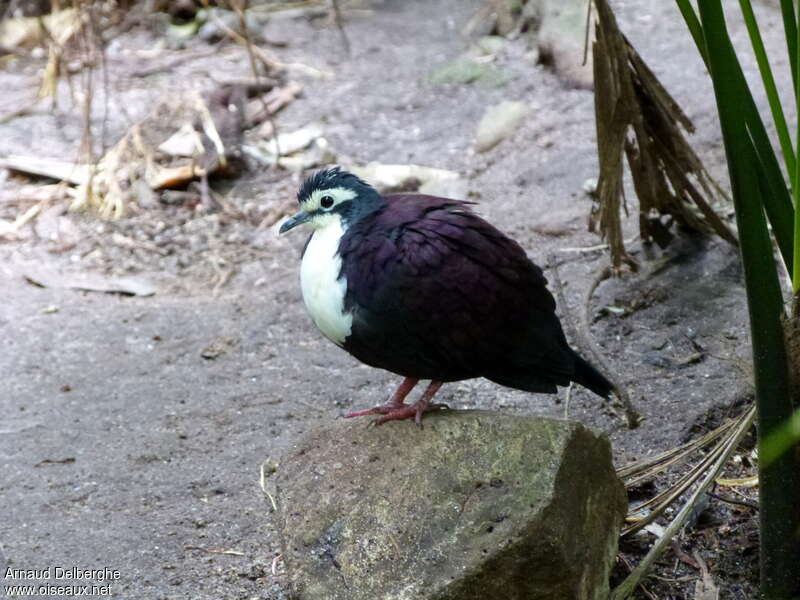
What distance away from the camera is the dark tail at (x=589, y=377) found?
8.88 feet

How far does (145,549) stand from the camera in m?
2.85

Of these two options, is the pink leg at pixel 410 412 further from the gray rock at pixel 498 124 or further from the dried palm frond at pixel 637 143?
the gray rock at pixel 498 124

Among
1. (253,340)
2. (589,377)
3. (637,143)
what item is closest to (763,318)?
(589,377)

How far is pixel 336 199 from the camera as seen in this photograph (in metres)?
2.72

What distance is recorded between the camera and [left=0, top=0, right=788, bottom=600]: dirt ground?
2887 millimetres

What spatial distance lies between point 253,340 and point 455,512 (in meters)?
2.00

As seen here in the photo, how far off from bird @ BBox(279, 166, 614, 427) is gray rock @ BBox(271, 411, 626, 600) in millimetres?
162

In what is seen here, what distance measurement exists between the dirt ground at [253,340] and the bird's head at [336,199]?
62 centimetres

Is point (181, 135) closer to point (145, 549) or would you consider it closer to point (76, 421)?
point (76, 421)

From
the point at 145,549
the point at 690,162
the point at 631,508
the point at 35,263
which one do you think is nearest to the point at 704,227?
the point at 690,162

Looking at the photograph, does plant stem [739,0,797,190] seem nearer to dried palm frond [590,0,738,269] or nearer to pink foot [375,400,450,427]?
pink foot [375,400,450,427]

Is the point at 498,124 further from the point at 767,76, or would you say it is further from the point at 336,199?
the point at 767,76

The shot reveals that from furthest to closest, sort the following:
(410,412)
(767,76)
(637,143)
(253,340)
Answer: (253,340) < (637,143) < (410,412) < (767,76)

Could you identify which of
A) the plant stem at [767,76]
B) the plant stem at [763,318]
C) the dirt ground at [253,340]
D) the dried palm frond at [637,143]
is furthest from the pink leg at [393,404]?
the dried palm frond at [637,143]
